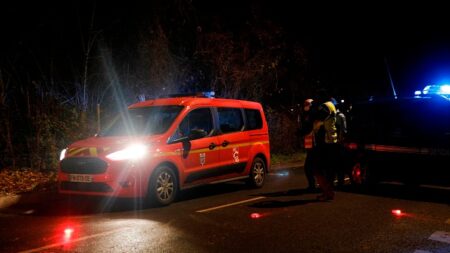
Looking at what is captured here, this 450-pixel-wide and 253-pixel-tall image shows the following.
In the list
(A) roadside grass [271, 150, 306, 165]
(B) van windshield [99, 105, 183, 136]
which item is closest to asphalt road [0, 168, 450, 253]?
(B) van windshield [99, 105, 183, 136]

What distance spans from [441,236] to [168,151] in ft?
14.5

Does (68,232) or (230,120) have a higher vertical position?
(230,120)

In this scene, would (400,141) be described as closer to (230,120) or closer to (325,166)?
(325,166)

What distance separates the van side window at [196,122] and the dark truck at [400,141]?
299 centimetres

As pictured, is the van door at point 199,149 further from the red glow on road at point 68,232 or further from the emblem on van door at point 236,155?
the red glow on road at point 68,232

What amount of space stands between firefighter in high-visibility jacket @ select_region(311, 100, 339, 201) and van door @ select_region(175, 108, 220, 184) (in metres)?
1.91

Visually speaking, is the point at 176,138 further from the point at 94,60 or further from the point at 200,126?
the point at 94,60

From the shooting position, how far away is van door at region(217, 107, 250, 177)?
399 inches

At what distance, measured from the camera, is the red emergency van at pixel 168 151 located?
27.5 ft

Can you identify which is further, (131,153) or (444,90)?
(444,90)

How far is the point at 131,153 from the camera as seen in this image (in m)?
8.43

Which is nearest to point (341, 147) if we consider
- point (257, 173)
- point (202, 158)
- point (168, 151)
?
point (257, 173)

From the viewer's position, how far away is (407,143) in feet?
31.7

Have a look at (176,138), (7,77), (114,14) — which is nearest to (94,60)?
(114,14)
